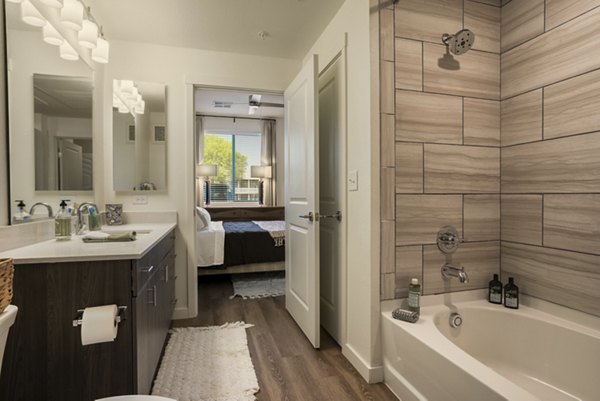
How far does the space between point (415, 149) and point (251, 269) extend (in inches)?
103

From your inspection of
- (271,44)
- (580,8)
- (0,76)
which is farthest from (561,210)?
(0,76)

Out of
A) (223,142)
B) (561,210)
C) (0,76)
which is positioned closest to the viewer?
(0,76)

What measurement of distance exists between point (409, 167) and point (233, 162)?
211 inches

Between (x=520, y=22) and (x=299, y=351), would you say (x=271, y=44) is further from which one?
(x=299, y=351)

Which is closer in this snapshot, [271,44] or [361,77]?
[361,77]

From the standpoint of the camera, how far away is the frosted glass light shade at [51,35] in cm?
173

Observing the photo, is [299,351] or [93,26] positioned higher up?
[93,26]

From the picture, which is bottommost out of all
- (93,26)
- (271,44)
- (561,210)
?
(561,210)

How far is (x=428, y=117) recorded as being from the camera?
1850 millimetres

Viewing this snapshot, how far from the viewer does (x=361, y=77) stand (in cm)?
186

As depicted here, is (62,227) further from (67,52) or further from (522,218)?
(522,218)

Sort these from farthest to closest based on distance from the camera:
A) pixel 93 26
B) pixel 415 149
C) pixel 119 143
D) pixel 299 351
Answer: pixel 119 143 < pixel 299 351 < pixel 93 26 < pixel 415 149

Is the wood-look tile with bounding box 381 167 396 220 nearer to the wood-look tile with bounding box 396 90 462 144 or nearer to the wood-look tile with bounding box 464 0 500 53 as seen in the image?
the wood-look tile with bounding box 396 90 462 144

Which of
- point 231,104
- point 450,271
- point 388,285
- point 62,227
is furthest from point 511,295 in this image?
point 231,104
